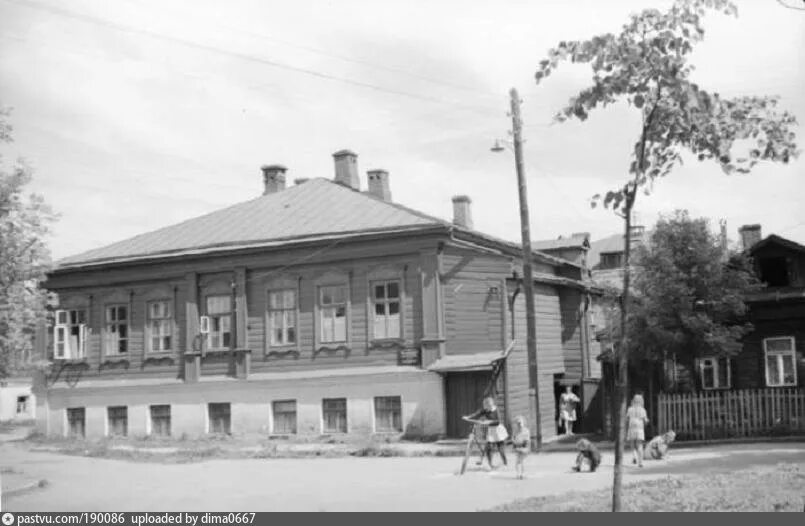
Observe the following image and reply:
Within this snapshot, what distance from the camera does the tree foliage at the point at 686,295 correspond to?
85.4 ft

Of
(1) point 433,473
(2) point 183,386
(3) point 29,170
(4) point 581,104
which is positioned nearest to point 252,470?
(1) point 433,473

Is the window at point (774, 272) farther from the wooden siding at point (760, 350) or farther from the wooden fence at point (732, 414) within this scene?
the wooden fence at point (732, 414)

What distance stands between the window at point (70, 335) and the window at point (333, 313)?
9.84 meters

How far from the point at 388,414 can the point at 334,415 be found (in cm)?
194

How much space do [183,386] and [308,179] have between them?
30.7ft

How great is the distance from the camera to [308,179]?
3594 centimetres

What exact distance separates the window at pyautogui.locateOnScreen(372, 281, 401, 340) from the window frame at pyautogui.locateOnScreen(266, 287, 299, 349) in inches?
112

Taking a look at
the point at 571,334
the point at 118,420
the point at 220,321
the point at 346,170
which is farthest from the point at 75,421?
the point at 571,334

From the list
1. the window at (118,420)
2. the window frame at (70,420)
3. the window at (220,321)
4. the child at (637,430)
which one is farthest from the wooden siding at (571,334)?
the window frame at (70,420)

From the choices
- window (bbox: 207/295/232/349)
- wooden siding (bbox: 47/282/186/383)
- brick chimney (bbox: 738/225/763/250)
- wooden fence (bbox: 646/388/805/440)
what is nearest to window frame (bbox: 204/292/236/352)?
window (bbox: 207/295/232/349)

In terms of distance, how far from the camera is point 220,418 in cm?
3130

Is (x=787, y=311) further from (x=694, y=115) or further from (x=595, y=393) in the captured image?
(x=694, y=115)

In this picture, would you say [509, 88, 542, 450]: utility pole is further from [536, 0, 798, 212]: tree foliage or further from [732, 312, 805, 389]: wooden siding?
[536, 0, 798, 212]: tree foliage

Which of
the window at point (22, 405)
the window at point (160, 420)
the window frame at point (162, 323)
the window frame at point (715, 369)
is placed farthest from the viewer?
the window at point (22, 405)
